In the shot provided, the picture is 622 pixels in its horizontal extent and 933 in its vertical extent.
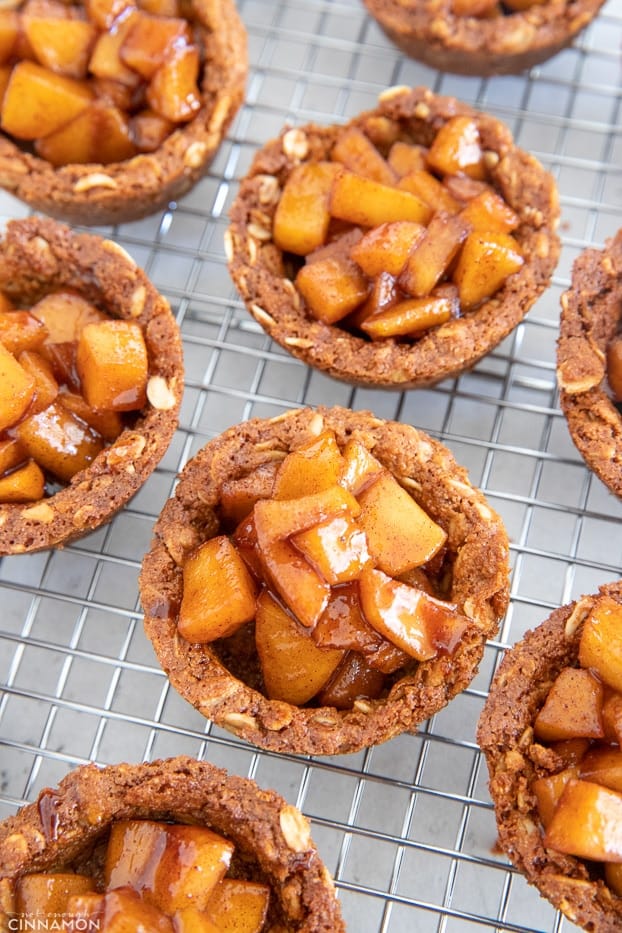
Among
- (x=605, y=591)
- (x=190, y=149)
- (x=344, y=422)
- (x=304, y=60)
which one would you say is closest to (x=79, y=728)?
(x=344, y=422)

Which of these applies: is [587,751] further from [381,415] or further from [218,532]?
[381,415]

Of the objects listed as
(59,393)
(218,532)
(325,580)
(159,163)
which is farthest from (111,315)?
(325,580)

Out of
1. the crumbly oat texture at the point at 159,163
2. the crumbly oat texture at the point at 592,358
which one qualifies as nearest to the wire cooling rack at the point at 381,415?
the crumbly oat texture at the point at 159,163

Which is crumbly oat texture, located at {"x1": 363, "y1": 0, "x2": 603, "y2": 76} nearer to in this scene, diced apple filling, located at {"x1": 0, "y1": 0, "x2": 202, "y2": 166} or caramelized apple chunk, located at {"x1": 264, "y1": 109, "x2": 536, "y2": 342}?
caramelized apple chunk, located at {"x1": 264, "y1": 109, "x2": 536, "y2": 342}

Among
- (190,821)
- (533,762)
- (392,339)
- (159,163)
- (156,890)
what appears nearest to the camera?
(156,890)

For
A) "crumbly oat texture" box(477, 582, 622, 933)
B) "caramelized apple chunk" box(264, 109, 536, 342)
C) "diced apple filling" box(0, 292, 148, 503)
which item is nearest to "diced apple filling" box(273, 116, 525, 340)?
"caramelized apple chunk" box(264, 109, 536, 342)

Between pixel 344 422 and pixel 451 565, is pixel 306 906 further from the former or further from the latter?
pixel 344 422
